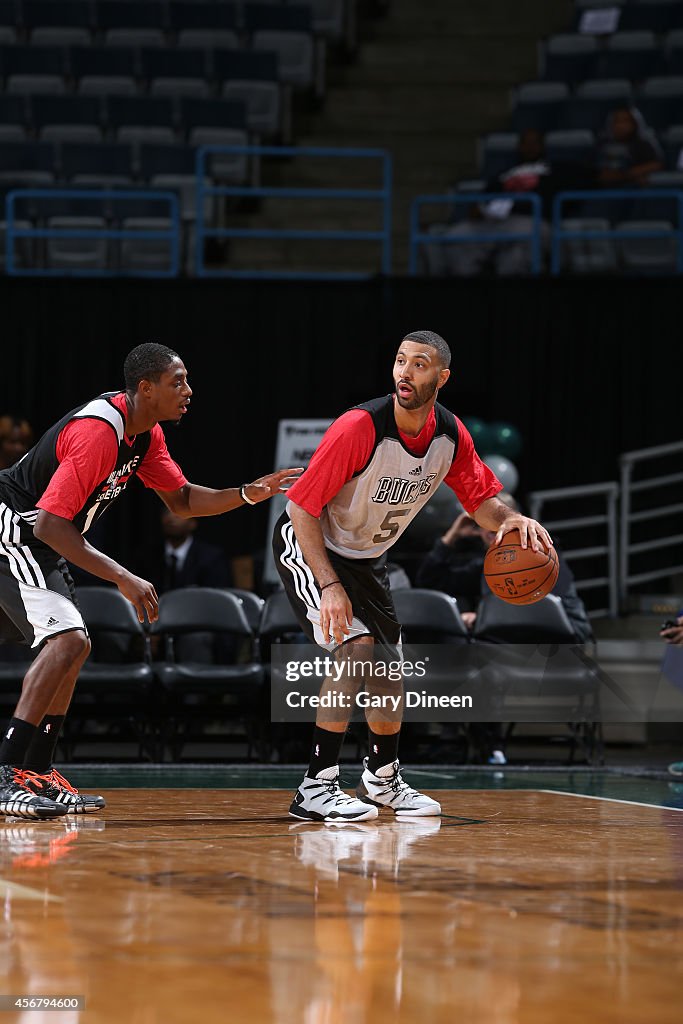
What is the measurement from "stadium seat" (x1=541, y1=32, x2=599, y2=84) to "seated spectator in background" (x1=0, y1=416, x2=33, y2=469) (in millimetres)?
7303

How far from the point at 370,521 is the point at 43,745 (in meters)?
1.42

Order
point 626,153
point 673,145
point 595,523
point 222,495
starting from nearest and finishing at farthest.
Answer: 1. point 222,495
2. point 595,523
3. point 626,153
4. point 673,145

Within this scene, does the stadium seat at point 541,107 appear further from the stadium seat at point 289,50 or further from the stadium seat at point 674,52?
the stadium seat at point 289,50

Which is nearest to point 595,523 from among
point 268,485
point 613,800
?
point 613,800

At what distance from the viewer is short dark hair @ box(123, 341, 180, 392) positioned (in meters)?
5.22

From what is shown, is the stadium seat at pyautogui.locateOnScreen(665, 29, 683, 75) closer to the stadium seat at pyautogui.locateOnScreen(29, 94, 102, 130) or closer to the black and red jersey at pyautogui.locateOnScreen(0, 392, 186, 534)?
the stadium seat at pyautogui.locateOnScreen(29, 94, 102, 130)

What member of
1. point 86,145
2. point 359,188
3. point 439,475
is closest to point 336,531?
point 439,475

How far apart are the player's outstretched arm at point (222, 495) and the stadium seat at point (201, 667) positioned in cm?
276

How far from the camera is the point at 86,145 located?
13000 millimetres

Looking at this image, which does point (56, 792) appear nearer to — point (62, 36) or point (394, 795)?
point (394, 795)

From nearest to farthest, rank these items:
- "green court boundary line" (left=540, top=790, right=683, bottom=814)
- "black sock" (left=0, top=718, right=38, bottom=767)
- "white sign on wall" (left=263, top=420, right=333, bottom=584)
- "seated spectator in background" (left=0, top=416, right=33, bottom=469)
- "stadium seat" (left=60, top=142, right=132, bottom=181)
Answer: "black sock" (left=0, top=718, right=38, bottom=767) → "green court boundary line" (left=540, top=790, right=683, bottom=814) → "seated spectator in background" (left=0, top=416, right=33, bottom=469) → "white sign on wall" (left=263, top=420, right=333, bottom=584) → "stadium seat" (left=60, top=142, right=132, bottom=181)

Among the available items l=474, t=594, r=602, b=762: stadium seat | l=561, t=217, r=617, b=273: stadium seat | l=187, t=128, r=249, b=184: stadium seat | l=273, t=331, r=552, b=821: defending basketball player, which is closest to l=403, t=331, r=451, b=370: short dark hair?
l=273, t=331, r=552, b=821: defending basketball player

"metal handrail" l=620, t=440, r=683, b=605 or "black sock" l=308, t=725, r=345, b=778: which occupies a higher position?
"metal handrail" l=620, t=440, r=683, b=605

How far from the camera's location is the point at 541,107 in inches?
555
